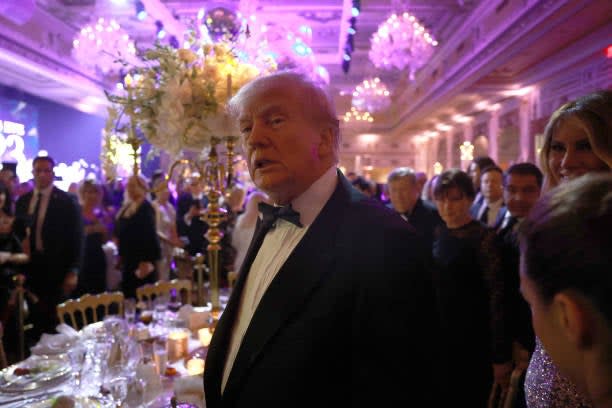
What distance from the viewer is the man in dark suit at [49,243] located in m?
4.16

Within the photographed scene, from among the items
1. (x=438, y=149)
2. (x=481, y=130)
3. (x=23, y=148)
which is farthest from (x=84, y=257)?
(x=438, y=149)

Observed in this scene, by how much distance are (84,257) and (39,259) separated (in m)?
0.52

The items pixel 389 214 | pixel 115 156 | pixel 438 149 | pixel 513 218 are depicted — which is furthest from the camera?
pixel 438 149

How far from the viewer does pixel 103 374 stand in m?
1.80

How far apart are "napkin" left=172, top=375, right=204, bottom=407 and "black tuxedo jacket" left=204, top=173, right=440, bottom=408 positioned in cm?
56

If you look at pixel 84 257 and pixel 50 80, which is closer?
pixel 84 257

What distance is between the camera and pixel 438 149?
48.2 feet

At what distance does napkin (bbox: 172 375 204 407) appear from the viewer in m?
1.55

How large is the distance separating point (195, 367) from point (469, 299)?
1.51 metres

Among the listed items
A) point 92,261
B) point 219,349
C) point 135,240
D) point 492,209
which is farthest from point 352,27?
point 219,349

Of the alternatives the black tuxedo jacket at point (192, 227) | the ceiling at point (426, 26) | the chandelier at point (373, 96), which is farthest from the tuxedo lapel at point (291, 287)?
the chandelier at point (373, 96)

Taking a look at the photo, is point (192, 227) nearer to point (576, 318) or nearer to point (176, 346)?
point (176, 346)

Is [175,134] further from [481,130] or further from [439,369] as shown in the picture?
[481,130]

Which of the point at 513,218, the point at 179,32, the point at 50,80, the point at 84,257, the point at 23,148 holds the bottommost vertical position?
the point at 84,257
